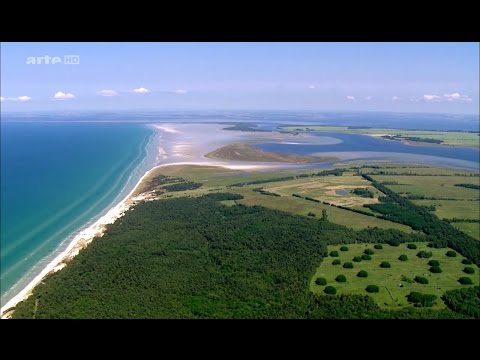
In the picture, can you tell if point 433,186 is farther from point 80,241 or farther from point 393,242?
point 80,241

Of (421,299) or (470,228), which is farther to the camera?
(470,228)

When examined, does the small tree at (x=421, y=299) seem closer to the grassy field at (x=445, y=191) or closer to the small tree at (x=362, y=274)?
the small tree at (x=362, y=274)

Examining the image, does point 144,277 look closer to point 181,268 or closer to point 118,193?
point 181,268

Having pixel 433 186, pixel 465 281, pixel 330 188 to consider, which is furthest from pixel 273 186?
pixel 465 281

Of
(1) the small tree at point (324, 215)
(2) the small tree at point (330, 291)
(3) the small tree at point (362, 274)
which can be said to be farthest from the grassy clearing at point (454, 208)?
(2) the small tree at point (330, 291)

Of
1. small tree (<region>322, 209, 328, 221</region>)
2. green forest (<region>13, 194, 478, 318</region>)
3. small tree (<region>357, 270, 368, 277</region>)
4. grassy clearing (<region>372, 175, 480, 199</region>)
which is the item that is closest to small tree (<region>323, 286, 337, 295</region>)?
green forest (<region>13, 194, 478, 318</region>)
